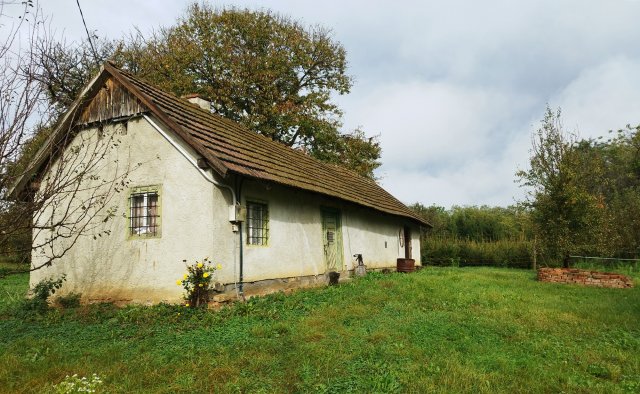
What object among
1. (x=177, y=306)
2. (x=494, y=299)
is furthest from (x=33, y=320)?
(x=494, y=299)

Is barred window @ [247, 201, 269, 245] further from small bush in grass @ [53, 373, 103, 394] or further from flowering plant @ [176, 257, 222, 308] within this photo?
small bush in grass @ [53, 373, 103, 394]

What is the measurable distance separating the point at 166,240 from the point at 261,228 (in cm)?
241

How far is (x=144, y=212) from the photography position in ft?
32.2

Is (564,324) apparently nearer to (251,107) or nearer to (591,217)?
(591,217)

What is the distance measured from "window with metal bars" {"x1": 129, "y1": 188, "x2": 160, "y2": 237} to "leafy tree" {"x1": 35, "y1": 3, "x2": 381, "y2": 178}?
15.3 metres

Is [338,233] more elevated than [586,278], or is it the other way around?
[338,233]

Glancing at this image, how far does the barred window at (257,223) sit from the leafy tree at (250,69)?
15330mm

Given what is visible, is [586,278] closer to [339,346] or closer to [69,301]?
[339,346]

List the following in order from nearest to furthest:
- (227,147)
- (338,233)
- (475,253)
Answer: (227,147)
(338,233)
(475,253)

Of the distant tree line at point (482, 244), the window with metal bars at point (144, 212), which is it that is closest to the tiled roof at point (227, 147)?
the window with metal bars at point (144, 212)

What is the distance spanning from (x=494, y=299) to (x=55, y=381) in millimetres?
8790

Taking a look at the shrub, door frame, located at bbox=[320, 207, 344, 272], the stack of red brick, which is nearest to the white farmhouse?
door frame, located at bbox=[320, 207, 344, 272]

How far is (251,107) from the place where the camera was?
26.4 meters

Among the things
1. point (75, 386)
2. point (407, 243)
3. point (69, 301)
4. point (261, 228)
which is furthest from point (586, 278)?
point (69, 301)
